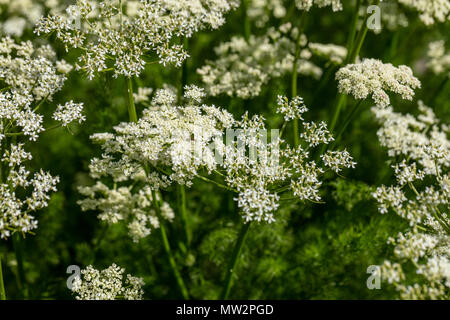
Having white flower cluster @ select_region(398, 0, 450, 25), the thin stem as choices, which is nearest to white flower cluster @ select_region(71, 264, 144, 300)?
white flower cluster @ select_region(398, 0, 450, 25)

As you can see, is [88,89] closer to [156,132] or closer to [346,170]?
[156,132]

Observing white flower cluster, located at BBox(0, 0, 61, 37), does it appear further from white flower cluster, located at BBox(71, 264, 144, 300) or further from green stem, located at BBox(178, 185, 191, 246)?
white flower cluster, located at BBox(71, 264, 144, 300)

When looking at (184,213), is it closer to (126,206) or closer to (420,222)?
(126,206)

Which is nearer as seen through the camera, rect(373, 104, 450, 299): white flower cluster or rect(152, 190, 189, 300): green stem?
rect(373, 104, 450, 299): white flower cluster

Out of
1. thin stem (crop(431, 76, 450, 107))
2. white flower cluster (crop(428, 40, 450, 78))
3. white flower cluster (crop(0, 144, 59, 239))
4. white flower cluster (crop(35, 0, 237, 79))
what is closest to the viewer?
white flower cluster (crop(0, 144, 59, 239))

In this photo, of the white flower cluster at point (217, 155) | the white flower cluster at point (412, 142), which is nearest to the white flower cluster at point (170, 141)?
the white flower cluster at point (217, 155)

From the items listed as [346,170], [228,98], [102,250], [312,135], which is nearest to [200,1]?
[228,98]

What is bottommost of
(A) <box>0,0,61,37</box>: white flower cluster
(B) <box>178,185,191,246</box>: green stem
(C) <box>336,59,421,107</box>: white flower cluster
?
(B) <box>178,185,191,246</box>: green stem
